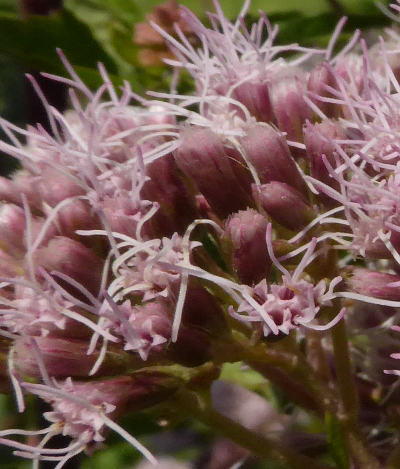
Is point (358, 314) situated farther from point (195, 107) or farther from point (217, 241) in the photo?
point (195, 107)

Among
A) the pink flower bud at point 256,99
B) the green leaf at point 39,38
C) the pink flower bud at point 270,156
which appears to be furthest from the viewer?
the green leaf at point 39,38

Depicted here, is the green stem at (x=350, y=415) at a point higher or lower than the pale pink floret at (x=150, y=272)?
lower

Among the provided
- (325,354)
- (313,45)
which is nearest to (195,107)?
(313,45)

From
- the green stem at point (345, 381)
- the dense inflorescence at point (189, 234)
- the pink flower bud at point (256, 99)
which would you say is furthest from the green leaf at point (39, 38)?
the green stem at point (345, 381)

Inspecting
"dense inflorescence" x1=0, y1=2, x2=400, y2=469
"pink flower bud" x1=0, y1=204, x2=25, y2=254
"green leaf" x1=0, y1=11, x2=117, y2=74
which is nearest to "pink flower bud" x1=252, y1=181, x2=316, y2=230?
"dense inflorescence" x1=0, y1=2, x2=400, y2=469

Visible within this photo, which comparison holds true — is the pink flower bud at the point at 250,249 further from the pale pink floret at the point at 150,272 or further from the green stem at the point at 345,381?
the green stem at the point at 345,381

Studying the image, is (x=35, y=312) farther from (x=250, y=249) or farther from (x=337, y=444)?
(x=337, y=444)

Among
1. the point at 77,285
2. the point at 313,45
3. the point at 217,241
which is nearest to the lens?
the point at 77,285
